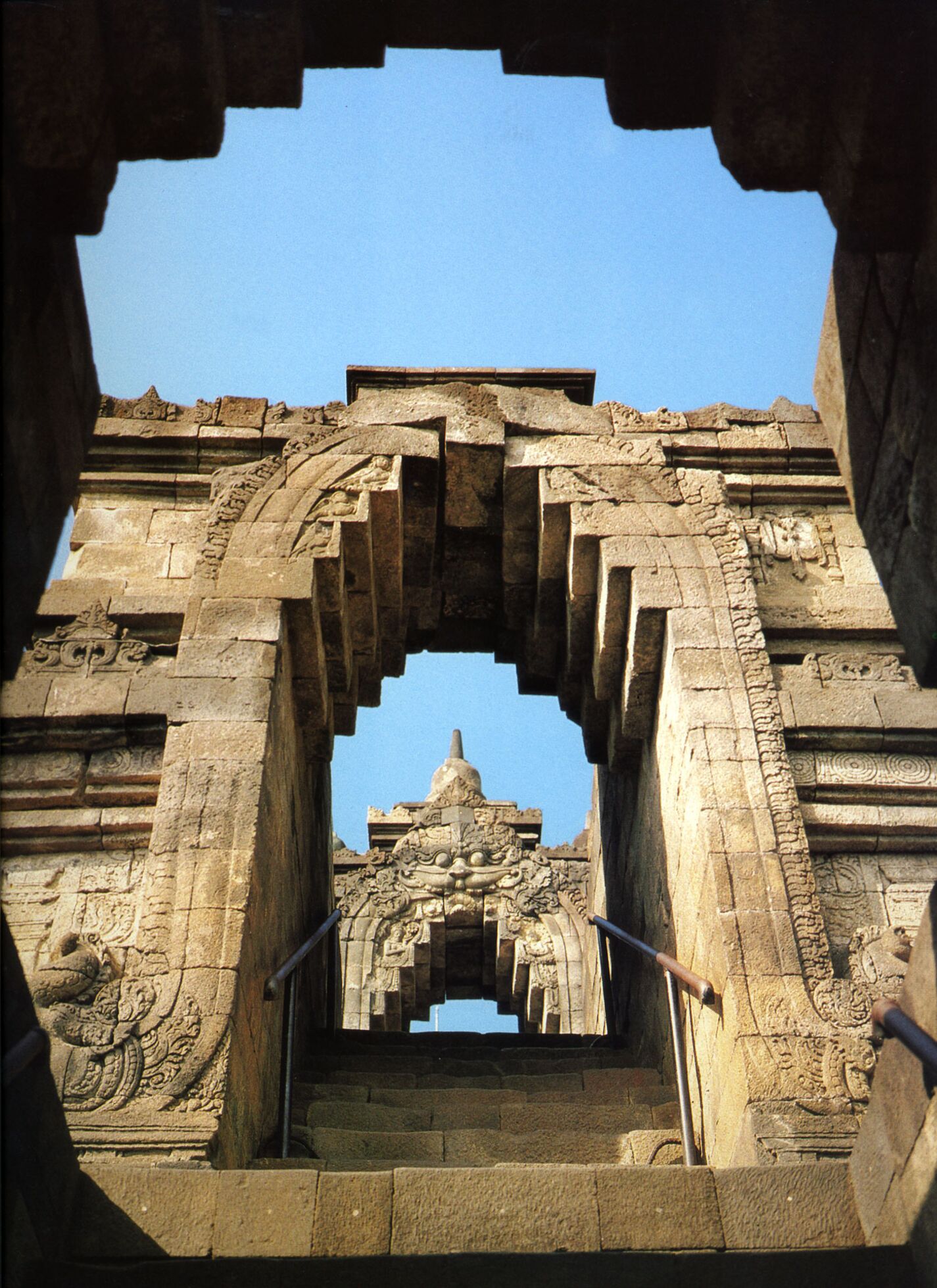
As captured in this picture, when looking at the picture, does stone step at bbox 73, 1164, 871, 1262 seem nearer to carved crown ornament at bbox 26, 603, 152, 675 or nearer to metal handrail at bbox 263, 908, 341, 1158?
metal handrail at bbox 263, 908, 341, 1158

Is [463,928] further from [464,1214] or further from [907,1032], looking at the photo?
[907,1032]

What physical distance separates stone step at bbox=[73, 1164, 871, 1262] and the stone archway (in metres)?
8.04

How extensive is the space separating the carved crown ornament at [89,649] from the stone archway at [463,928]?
21.2 ft

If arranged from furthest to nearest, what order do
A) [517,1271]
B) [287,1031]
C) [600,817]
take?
[600,817]
[287,1031]
[517,1271]

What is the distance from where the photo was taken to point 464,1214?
15.4 ft

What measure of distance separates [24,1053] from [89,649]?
15.3 ft

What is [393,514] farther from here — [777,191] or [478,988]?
[478,988]

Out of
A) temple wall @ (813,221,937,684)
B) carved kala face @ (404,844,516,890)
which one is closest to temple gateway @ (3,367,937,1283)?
temple wall @ (813,221,937,684)

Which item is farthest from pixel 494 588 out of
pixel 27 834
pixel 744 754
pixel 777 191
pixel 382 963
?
pixel 777 191

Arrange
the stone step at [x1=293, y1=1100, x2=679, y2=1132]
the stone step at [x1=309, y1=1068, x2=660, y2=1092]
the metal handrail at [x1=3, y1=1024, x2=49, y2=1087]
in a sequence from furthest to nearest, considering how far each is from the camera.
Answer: the stone step at [x1=309, y1=1068, x2=660, y2=1092], the stone step at [x1=293, y1=1100, x2=679, y2=1132], the metal handrail at [x1=3, y1=1024, x2=49, y2=1087]

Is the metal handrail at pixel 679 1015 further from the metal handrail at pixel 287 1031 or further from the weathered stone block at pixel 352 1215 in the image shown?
the metal handrail at pixel 287 1031

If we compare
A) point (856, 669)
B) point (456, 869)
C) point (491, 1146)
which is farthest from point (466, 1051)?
point (456, 869)

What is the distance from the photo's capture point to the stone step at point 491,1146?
6.40 metres

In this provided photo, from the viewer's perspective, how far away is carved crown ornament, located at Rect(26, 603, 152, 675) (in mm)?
7973
